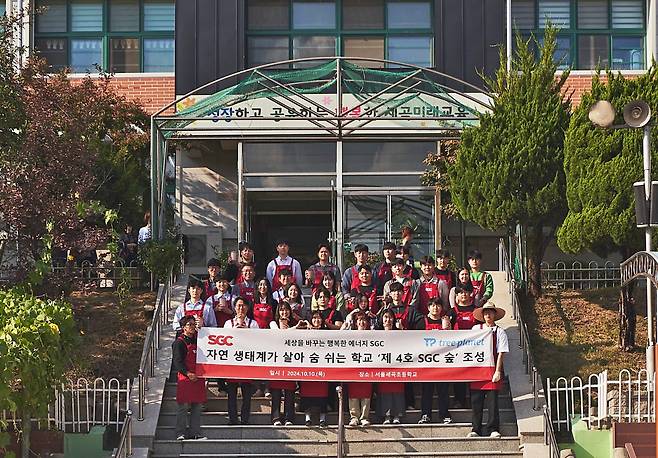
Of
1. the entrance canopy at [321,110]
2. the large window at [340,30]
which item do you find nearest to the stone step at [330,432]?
the entrance canopy at [321,110]

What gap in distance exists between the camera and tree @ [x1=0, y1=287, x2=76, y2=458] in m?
12.9

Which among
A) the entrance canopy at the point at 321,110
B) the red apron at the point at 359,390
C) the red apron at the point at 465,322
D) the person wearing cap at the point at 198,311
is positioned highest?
the entrance canopy at the point at 321,110

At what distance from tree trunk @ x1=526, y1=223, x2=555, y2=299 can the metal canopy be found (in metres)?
6.87

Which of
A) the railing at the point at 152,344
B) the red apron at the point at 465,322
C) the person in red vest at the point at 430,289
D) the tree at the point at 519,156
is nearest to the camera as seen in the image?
the railing at the point at 152,344

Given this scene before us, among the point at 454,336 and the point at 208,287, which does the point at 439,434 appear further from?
the point at 208,287

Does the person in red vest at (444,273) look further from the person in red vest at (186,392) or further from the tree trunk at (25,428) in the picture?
the tree trunk at (25,428)

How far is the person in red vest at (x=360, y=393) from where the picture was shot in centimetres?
1716

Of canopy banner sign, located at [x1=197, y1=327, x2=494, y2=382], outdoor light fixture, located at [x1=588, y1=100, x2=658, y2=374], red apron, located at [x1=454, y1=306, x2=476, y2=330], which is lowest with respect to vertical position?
canopy banner sign, located at [x1=197, y1=327, x2=494, y2=382]

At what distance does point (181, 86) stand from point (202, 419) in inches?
400

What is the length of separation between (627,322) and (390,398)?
4482 millimetres

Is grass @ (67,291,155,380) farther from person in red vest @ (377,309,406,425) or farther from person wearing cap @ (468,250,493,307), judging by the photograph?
person wearing cap @ (468,250,493,307)

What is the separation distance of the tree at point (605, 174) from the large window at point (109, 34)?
427 inches

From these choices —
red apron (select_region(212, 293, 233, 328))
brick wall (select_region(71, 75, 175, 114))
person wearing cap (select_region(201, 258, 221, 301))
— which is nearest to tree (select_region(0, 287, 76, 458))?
red apron (select_region(212, 293, 233, 328))

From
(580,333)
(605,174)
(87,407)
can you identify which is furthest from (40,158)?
(580,333)
